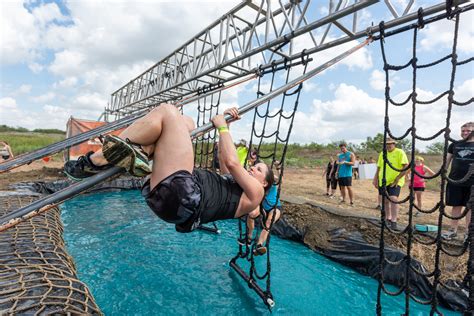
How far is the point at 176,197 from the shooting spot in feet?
4.57

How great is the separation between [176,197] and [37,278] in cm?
92

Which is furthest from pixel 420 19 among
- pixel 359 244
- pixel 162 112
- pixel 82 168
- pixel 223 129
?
pixel 359 244

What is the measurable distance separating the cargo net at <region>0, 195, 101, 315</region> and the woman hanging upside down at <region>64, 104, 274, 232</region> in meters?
0.59

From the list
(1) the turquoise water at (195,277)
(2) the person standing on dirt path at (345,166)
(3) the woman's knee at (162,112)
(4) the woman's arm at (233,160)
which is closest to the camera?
(3) the woman's knee at (162,112)

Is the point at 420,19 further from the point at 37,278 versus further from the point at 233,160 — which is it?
the point at 37,278

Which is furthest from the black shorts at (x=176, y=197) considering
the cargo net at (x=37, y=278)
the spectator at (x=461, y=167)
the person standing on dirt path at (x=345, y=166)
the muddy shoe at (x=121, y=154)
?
the person standing on dirt path at (x=345, y=166)

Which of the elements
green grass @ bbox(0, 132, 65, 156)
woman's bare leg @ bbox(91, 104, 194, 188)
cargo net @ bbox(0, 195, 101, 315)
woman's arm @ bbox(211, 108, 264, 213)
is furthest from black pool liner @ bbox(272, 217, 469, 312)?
green grass @ bbox(0, 132, 65, 156)

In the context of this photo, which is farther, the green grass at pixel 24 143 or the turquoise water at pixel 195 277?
the green grass at pixel 24 143

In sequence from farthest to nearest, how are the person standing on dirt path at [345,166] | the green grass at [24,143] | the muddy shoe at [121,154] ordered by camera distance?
the green grass at [24,143], the person standing on dirt path at [345,166], the muddy shoe at [121,154]

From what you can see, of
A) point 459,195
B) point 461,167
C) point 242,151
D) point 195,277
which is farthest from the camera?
point 242,151

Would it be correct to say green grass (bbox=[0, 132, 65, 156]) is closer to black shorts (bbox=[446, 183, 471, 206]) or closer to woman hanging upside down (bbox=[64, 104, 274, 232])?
woman hanging upside down (bbox=[64, 104, 274, 232])

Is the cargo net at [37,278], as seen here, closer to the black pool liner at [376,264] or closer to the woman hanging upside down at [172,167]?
the woman hanging upside down at [172,167]

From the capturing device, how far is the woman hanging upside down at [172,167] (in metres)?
1.24

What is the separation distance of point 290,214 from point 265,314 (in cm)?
251
